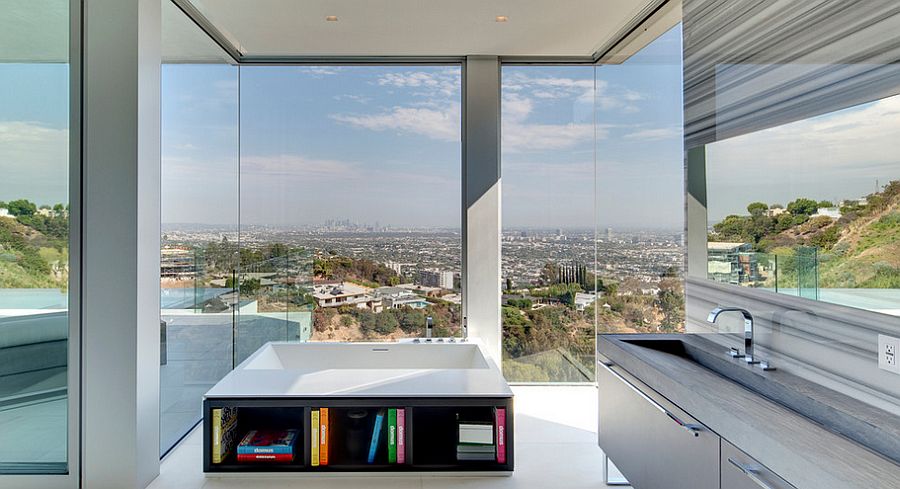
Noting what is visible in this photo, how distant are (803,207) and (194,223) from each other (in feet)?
11.0

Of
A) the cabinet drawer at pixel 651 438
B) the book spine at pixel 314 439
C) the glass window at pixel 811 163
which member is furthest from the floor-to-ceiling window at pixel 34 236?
the glass window at pixel 811 163

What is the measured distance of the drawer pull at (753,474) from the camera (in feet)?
4.88

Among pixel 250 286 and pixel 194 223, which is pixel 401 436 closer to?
pixel 194 223

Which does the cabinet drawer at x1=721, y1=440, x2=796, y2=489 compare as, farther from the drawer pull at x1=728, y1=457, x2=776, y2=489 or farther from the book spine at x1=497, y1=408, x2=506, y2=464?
the book spine at x1=497, y1=408, x2=506, y2=464

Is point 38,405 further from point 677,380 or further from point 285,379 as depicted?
point 677,380

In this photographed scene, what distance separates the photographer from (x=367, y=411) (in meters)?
3.13

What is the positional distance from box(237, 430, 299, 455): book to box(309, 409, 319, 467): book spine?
0.40 ft

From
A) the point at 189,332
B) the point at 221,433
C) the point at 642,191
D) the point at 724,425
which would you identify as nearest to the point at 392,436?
the point at 221,433

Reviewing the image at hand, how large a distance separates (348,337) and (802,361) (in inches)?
134

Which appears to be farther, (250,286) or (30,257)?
(250,286)

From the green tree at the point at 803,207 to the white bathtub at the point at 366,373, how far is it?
1571 mm

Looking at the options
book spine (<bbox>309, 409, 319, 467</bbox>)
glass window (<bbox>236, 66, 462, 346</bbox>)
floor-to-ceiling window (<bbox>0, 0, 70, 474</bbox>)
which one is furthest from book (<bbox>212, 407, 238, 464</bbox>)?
glass window (<bbox>236, 66, 462, 346</bbox>)

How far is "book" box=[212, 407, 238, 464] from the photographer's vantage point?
2932mm

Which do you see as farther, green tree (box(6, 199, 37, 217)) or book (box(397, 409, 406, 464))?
book (box(397, 409, 406, 464))
